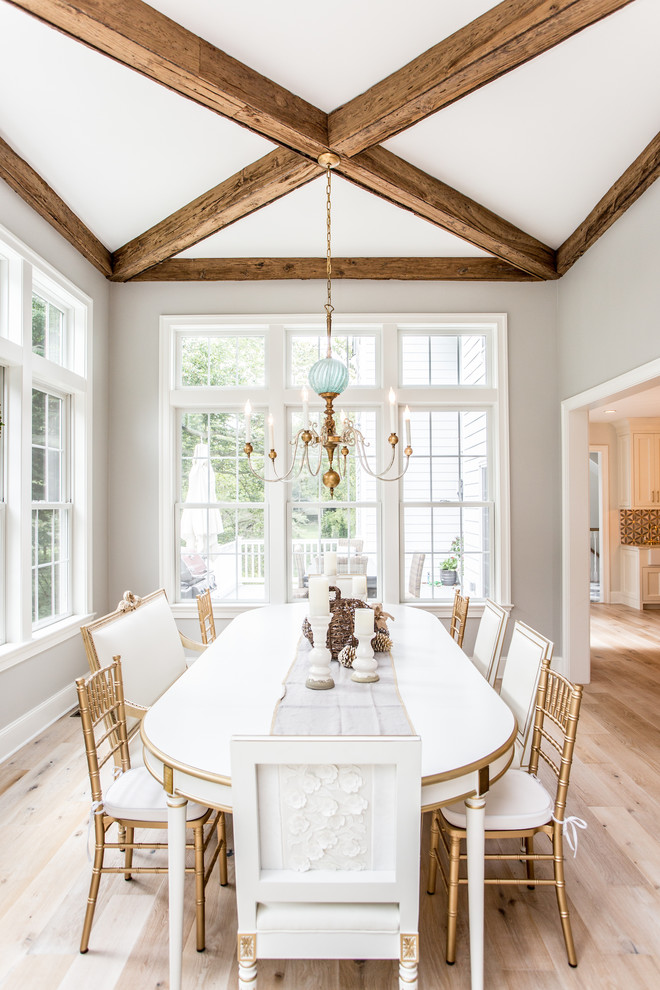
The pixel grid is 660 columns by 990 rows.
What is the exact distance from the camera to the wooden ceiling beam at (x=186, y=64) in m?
2.09

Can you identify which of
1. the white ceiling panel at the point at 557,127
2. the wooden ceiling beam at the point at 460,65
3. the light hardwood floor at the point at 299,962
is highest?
the white ceiling panel at the point at 557,127

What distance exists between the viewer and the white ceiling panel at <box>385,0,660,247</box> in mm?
2377

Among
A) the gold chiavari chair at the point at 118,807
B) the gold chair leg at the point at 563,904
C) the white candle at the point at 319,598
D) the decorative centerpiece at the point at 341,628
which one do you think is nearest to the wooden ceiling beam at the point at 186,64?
the white candle at the point at 319,598

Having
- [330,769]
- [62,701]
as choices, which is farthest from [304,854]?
[62,701]

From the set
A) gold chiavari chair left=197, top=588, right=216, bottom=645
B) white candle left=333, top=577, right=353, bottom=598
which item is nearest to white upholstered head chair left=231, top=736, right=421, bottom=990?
white candle left=333, top=577, right=353, bottom=598

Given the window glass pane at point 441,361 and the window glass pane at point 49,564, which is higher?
the window glass pane at point 441,361

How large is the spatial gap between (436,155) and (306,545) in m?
2.74

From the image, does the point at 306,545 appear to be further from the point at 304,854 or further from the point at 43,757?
the point at 304,854

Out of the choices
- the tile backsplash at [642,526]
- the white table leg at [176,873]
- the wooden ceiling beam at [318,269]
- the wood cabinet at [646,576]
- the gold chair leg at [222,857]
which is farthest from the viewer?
the tile backsplash at [642,526]

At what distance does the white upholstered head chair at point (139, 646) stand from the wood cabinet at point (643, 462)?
6555 mm

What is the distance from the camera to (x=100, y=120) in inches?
109

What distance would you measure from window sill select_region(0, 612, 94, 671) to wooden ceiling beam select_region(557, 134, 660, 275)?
4129 millimetres

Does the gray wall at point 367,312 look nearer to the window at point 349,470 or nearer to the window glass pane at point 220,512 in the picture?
the window at point 349,470

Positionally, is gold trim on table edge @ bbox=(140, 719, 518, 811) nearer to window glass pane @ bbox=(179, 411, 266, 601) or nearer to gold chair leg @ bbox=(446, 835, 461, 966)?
gold chair leg @ bbox=(446, 835, 461, 966)
